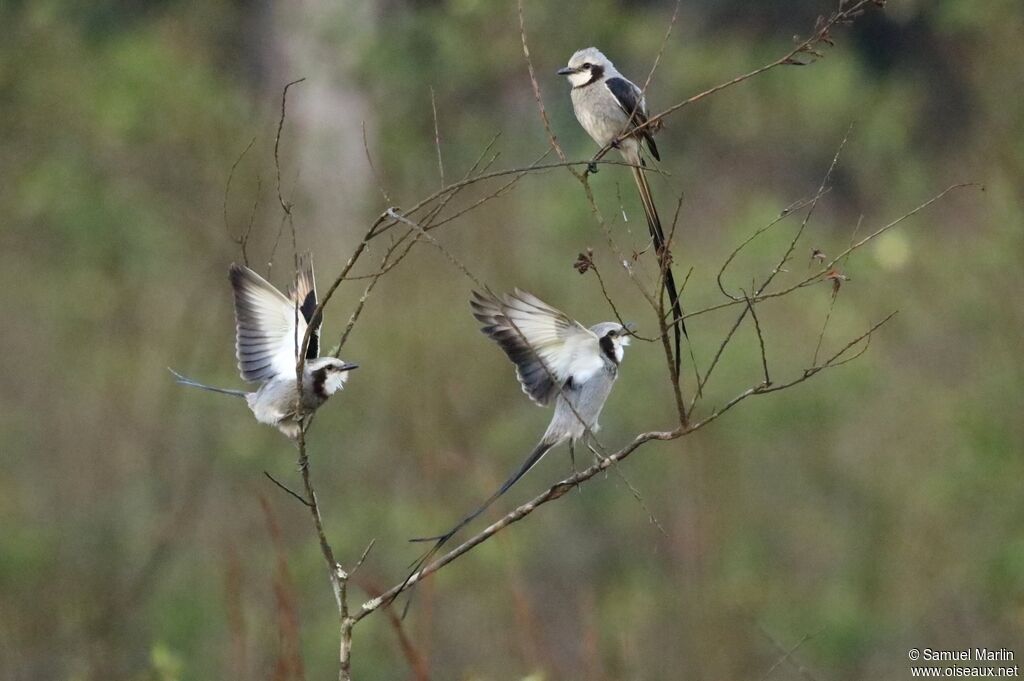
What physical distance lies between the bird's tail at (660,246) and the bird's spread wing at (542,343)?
28 centimetres

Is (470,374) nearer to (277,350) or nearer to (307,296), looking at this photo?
(277,350)

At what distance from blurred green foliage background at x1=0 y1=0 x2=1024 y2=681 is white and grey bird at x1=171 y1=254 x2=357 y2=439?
12.2 feet

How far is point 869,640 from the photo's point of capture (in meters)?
10.4

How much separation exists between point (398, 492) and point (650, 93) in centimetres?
414

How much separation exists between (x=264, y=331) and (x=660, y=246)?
1.85 m

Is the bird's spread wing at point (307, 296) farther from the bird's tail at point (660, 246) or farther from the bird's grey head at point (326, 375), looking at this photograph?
the bird's tail at point (660, 246)

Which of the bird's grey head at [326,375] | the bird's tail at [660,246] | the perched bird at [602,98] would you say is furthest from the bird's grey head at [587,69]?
the bird's grey head at [326,375]

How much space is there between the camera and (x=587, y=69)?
5.96 metres

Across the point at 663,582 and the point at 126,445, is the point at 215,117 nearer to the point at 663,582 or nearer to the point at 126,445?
the point at 126,445

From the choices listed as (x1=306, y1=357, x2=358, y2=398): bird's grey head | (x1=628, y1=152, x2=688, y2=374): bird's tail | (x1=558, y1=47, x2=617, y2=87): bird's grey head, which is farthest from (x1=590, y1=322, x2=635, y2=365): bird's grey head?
(x1=558, y1=47, x2=617, y2=87): bird's grey head

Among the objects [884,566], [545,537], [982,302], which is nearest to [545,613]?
[545,537]

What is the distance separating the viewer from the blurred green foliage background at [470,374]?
395 inches

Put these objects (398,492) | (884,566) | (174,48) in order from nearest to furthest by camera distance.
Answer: (884,566) → (398,492) → (174,48)

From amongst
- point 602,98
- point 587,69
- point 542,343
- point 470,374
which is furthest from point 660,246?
point 470,374
